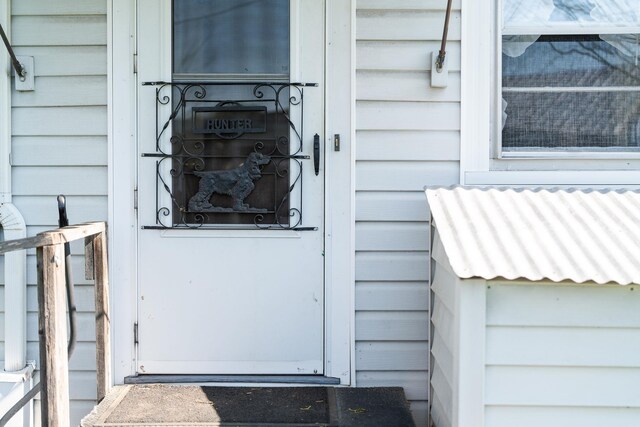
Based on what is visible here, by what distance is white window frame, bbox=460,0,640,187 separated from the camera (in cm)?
262

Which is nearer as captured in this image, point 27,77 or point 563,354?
point 563,354

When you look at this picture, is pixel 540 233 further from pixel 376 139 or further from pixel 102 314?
pixel 102 314

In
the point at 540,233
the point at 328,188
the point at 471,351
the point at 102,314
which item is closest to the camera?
the point at 471,351

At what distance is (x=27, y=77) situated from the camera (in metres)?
2.64

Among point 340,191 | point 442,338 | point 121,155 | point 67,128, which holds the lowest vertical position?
point 442,338

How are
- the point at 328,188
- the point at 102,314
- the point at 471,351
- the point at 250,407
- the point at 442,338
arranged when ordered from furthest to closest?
the point at 328,188
the point at 102,314
the point at 250,407
the point at 442,338
the point at 471,351

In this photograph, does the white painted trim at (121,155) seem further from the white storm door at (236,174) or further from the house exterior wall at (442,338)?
the house exterior wall at (442,338)

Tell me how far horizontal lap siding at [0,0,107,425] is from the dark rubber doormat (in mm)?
450

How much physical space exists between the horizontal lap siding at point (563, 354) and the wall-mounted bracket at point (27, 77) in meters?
2.13

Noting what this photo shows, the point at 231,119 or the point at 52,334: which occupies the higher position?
the point at 231,119

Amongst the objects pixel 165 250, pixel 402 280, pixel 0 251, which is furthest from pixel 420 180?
pixel 0 251

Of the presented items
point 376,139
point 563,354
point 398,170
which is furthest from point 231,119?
point 563,354

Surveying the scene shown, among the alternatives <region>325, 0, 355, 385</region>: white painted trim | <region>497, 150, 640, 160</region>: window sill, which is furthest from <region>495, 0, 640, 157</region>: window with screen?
<region>325, 0, 355, 385</region>: white painted trim

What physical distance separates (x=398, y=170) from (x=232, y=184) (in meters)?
0.73
